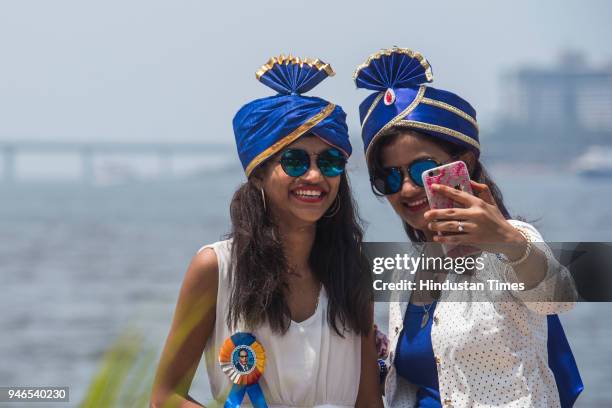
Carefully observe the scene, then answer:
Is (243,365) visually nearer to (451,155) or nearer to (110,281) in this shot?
(451,155)

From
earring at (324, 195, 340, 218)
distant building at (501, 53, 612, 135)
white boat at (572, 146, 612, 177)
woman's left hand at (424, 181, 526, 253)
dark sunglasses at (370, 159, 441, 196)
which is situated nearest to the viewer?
woman's left hand at (424, 181, 526, 253)

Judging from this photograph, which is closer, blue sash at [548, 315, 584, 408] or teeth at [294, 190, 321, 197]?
blue sash at [548, 315, 584, 408]

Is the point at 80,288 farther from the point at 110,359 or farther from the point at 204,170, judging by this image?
the point at 204,170

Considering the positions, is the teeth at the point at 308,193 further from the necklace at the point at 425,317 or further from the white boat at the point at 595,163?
the white boat at the point at 595,163

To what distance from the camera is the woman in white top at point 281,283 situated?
3223 mm

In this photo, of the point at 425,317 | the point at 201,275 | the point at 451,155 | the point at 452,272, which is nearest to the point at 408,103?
the point at 451,155

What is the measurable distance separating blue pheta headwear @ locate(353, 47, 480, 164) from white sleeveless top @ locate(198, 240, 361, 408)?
50cm

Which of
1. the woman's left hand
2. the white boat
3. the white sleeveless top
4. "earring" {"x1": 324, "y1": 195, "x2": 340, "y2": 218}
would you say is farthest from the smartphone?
the white boat

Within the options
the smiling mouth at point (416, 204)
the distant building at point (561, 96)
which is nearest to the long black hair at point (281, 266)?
the smiling mouth at point (416, 204)

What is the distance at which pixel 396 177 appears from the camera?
10.5 feet

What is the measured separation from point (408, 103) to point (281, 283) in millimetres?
602

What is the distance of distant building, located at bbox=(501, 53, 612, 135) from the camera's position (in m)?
111

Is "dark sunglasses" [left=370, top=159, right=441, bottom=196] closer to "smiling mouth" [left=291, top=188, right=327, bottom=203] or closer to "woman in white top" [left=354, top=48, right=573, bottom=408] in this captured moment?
"woman in white top" [left=354, top=48, right=573, bottom=408]

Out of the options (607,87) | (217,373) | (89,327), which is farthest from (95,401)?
(607,87)
